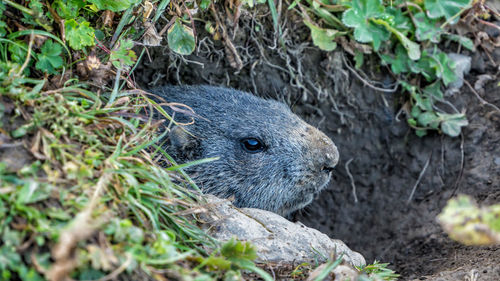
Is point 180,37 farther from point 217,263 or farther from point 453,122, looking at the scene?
point 453,122

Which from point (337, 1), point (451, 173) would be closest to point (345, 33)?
point (337, 1)

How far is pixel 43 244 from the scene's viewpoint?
2.08m

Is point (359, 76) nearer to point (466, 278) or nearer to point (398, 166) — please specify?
point (398, 166)

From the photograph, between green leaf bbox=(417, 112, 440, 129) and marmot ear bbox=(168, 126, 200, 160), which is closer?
marmot ear bbox=(168, 126, 200, 160)

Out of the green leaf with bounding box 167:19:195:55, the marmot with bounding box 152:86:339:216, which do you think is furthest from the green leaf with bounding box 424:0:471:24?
the green leaf with bounding box 167:19:195:55

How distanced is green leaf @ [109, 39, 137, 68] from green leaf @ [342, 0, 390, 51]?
7.83 feet

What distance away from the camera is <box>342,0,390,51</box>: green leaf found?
15.8ft

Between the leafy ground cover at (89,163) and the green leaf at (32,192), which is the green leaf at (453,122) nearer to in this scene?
the leafy ground cover at (89,163)

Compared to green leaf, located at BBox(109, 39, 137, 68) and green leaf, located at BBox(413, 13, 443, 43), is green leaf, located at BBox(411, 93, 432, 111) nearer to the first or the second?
green leaf, located at BBox(413, 13, 443, 43)

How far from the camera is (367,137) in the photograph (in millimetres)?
5785

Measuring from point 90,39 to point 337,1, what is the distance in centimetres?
277

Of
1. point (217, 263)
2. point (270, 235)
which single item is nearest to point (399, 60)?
point (270, 235)

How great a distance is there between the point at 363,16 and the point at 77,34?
2966mm

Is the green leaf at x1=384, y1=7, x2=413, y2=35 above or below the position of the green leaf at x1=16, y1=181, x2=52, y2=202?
below
